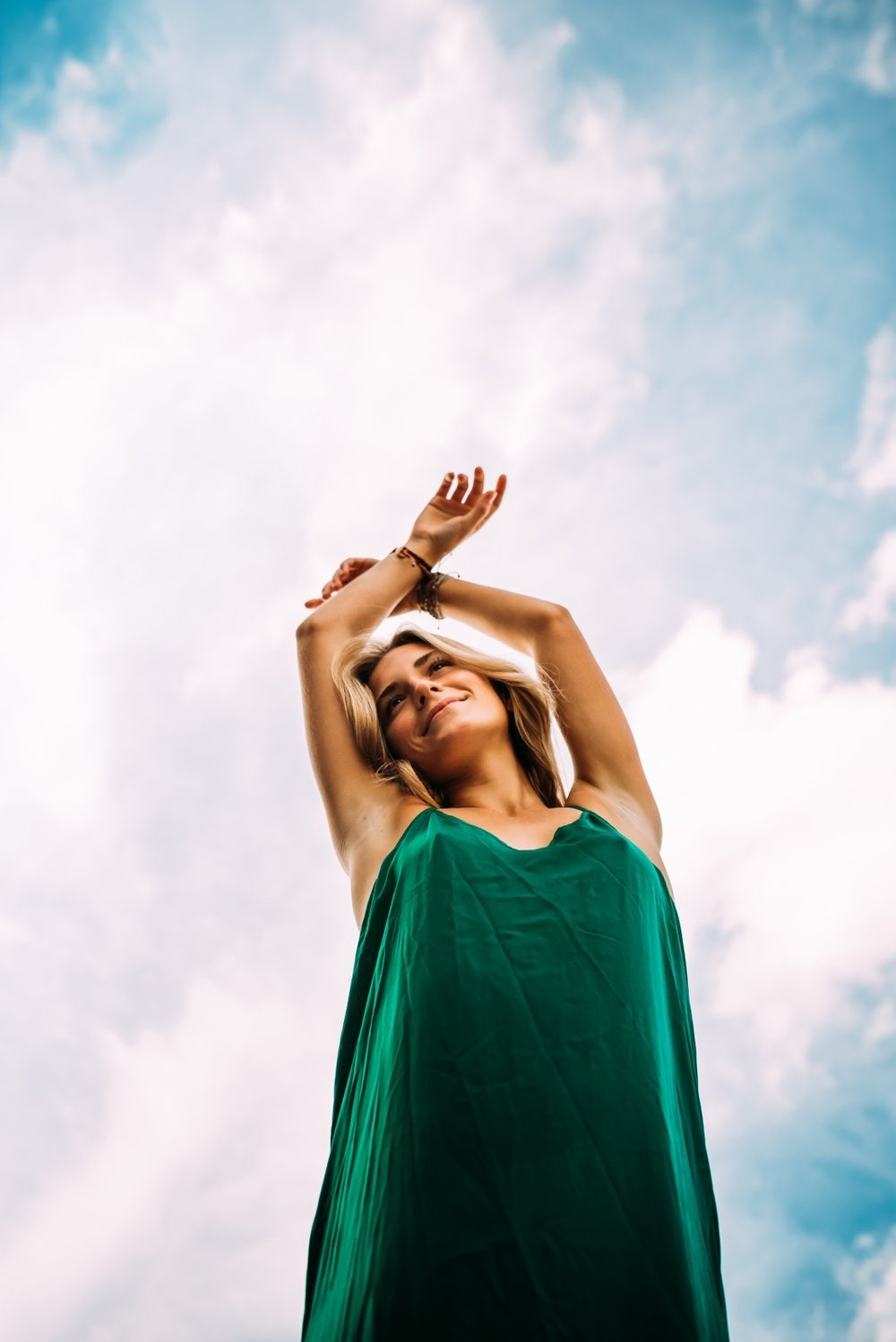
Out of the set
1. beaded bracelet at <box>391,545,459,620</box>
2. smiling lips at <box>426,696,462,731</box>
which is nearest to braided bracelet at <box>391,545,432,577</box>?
beaded bracelet at <box>391,545,459,620</box>

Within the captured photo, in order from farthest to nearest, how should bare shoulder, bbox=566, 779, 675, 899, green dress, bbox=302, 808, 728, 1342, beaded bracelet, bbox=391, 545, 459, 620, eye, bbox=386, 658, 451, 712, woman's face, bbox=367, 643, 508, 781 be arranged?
beaded bracelet, bbox=391, 545, 459, 620 → eye, bbox=386, 658, 451, 712 → woman's face, bbox=367, 643, 508, 781 → bare shoulder, bbox=566, 779, 675, 899 → green dress, bbox=302, 808, 728, 1342

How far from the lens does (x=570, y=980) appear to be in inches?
73.9

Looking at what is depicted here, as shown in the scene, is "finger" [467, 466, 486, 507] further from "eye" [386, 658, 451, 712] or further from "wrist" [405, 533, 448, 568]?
"eye" [386, 658, 451, 712]

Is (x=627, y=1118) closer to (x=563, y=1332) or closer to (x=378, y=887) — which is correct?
(x=563, y=1332)

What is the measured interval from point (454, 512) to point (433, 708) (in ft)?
3.73

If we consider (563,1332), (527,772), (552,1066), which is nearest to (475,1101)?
(552,1066)

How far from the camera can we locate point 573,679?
3160 millimetres

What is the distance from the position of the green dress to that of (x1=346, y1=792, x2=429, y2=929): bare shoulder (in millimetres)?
112

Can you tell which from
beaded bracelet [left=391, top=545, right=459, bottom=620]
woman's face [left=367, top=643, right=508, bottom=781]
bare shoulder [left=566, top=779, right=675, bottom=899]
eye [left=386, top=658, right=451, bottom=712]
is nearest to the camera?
bare shoulder [left=566, top=779, right=675, bottom=899]

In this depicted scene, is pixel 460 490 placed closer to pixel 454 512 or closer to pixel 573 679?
pixel 454 512

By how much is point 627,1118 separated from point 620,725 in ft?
4.94

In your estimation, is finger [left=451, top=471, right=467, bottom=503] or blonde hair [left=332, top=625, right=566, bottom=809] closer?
blonde hair [left=332, top=625, right=566, bottom=809]

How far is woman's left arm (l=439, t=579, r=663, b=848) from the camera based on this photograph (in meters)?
2.91

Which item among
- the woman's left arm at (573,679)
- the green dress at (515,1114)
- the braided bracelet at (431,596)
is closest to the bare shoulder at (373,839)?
the green dress at (515,1114)
